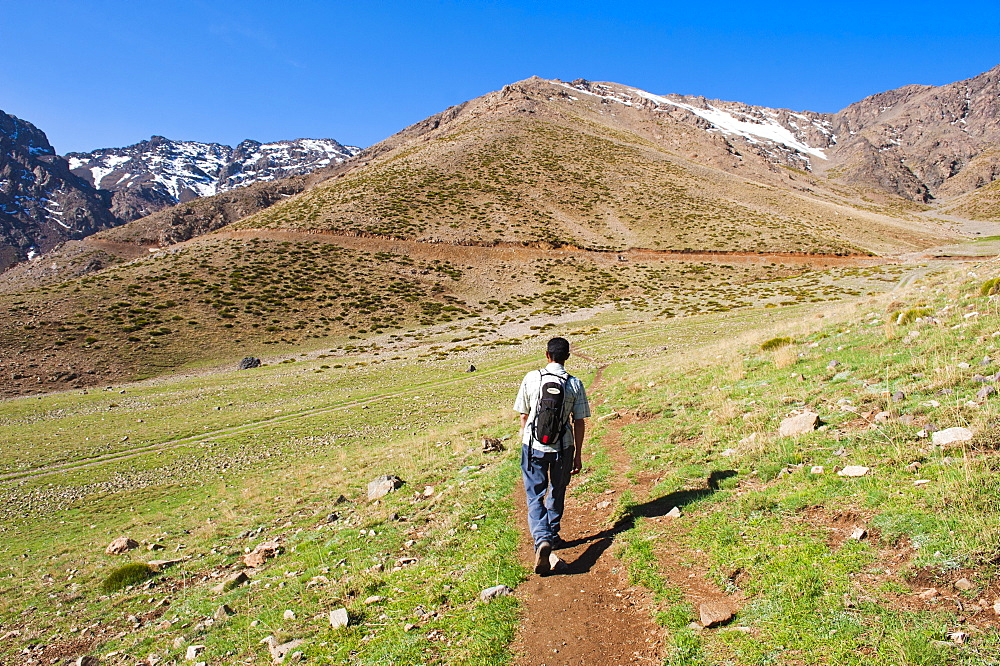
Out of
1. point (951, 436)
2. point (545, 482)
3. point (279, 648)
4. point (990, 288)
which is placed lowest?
point (279, 648)

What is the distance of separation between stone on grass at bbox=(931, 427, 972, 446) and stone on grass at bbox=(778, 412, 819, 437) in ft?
6.31

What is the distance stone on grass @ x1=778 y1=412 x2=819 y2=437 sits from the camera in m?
8.31

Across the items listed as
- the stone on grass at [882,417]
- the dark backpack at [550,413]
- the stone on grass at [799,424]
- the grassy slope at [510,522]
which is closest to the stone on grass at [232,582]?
the grassy slope at [510,522]

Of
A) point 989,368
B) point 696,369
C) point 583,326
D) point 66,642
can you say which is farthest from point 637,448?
point 583,326

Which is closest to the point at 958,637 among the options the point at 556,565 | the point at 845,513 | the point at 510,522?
the point at 845,513

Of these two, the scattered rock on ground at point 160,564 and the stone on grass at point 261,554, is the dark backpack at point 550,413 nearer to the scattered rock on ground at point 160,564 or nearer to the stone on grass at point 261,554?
the stone on grass at point 261,554

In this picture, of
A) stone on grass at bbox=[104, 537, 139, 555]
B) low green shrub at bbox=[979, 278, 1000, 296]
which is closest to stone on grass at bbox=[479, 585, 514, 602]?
stone on grass at bbox=[104, 537, 139, 555]

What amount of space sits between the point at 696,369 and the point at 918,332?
247 inches

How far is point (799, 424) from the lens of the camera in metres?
8.47

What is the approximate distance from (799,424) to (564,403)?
14.9 feet

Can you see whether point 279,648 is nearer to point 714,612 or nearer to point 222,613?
point 222,613

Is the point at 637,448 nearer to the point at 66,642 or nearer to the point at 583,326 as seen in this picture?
the point at 66,642

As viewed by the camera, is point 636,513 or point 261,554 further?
point 261,554

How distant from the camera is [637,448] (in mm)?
10852
